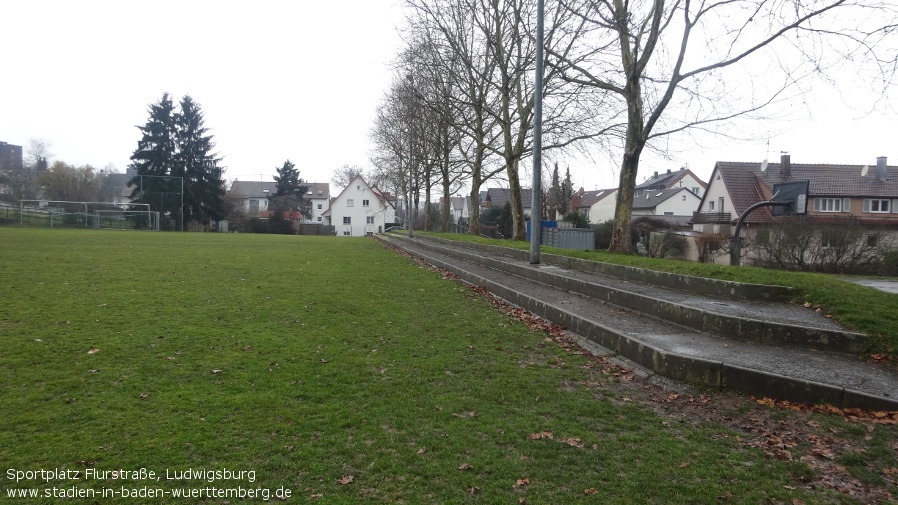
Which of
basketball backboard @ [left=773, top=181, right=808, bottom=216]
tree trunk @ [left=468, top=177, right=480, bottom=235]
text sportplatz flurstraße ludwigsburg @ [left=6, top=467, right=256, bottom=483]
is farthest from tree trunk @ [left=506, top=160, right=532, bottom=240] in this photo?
text sportplatz flurstraße ludwigsburg @ [left=6, top=467, right=256, bottom=483]

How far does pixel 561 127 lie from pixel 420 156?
16.7 metres

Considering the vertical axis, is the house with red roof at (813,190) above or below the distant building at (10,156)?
below

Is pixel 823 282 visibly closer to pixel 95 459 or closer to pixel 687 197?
pixel 95 459

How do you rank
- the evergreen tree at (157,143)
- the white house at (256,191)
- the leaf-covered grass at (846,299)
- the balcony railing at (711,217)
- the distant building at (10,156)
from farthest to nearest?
1. the white house at (256,191)
2. the distant building at (10,156)
3. the evergreen tree at (157,143)
4. the balcony railing at (711,217)
5. the leaf-covered grass at (846,299)

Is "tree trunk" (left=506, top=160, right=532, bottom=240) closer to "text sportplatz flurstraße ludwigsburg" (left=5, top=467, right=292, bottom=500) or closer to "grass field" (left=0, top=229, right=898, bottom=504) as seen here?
"grass field" (left=0, top=229, right=898, bottom=504)

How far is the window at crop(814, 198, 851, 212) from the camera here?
4081 cm

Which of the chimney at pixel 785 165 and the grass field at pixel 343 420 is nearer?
the grass field at pixel 343 420

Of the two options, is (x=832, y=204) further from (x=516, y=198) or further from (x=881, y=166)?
(x=516, y=198)

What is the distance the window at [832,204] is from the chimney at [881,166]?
4671 mm

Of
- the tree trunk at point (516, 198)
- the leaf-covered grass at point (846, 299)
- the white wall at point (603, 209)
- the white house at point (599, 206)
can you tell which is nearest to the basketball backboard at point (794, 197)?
the leaf-covered grass at point (846, 299)

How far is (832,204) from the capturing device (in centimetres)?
4100

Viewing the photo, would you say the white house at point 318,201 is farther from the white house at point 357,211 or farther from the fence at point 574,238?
the fence at point 574,238

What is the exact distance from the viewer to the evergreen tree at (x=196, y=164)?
5922cm

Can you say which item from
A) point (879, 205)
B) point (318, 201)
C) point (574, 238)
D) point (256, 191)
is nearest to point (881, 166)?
point (879, 205)
